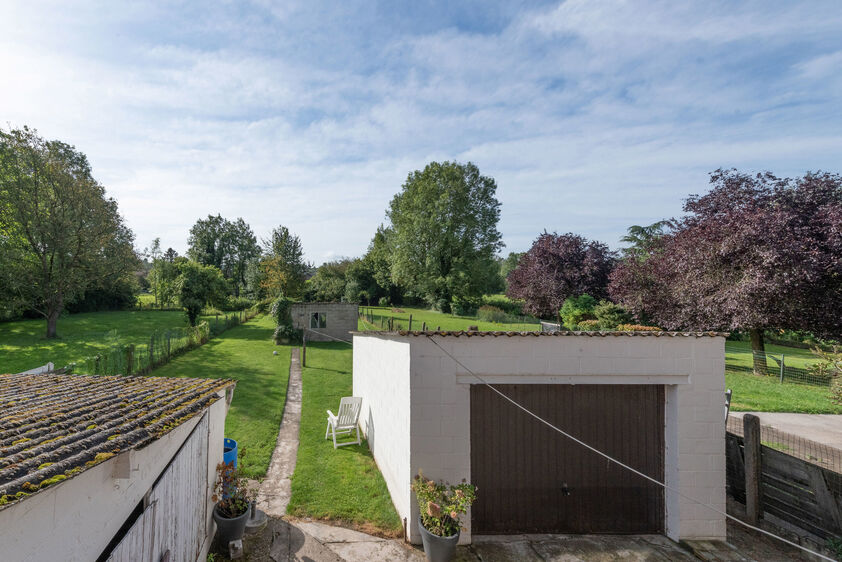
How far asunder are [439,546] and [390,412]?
252 centimetres

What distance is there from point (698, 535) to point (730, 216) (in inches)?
577

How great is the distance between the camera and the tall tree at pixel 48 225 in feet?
69.3

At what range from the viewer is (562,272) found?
2880cm

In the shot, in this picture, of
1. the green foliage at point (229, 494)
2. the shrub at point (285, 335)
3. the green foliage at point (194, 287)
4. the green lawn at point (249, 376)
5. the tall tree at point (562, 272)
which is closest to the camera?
the green foliage at point (229, 494)

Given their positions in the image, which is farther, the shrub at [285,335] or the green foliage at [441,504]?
the shrub at [285,335]

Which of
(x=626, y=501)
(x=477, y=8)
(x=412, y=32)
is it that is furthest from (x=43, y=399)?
(x=477, y=8)

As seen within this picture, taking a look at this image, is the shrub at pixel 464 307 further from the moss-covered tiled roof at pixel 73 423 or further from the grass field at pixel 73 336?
the moss-covered tiled roof at pixel 73 423

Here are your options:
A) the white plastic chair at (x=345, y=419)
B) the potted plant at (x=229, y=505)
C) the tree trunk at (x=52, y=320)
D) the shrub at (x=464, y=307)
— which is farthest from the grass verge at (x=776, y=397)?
the tree trunk at (x=52, y=320)

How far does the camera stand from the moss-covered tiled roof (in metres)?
1.93

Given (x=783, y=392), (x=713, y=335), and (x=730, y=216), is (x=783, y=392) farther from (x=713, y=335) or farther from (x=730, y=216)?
(x=713, y=335)

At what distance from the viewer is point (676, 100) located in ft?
29.1

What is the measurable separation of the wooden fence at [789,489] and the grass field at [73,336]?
20668 millimetres

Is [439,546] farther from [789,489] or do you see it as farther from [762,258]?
[762,258]

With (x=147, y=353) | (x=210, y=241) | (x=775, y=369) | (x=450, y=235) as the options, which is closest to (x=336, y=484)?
(x=147, y=353)
